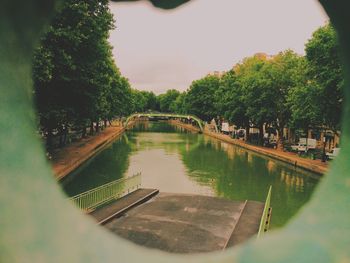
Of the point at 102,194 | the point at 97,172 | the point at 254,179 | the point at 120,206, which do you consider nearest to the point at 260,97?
the point at 254,179

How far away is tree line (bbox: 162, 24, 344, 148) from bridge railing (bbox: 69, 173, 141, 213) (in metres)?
10.9

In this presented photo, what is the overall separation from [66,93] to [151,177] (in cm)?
797

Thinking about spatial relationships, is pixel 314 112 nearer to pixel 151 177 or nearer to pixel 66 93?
pixel 151 177

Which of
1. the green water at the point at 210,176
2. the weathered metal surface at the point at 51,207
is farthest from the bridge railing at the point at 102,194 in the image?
the weathered metal surface at the point at 51,207

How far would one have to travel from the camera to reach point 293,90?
32.5 m

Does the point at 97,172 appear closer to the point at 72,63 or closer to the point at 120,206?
the point at 72,63

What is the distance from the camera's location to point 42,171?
1.65 meters

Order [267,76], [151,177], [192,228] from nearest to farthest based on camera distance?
1. [192,228]
2. [151,177]
3. [267,76]

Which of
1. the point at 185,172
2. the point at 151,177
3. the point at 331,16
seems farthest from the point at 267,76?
the point at 331,16

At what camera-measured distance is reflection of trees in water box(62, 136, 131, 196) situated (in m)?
21.5

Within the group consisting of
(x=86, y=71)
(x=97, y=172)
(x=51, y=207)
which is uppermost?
(x=86, y=71)

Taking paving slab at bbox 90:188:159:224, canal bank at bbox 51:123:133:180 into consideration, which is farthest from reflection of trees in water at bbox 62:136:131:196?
paving slab at bbox 90:188:159:224

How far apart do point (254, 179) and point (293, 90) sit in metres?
10.9

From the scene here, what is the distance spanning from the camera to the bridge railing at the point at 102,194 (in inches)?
587
